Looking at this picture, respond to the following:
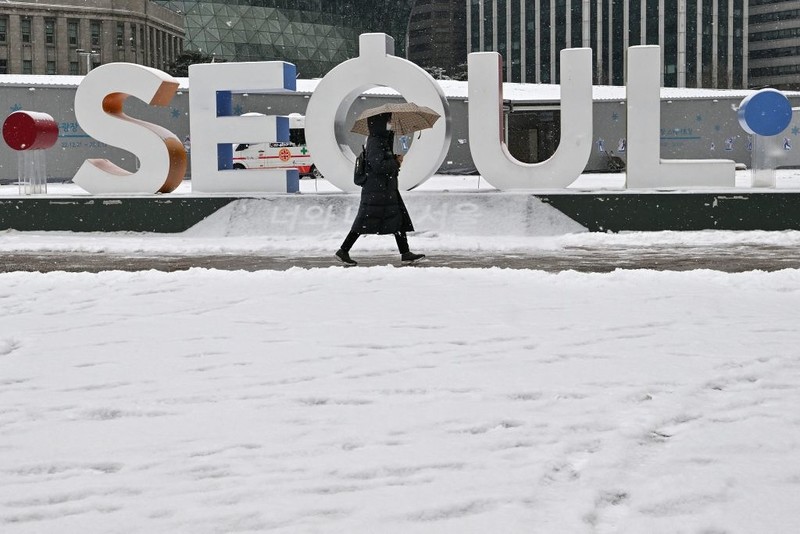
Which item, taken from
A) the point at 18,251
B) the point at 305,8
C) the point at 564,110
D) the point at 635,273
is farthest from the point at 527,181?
the point at 305,8

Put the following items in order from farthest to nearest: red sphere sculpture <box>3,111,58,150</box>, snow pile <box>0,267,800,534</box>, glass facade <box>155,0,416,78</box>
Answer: glass facade <box>155,0,416,78</box> < red sphere sculpture <box>3,111,58,150</box> < snow pile <box>0,267,800,534</box>

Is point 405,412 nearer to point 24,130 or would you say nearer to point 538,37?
point 24,130

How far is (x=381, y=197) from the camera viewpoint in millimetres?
11023

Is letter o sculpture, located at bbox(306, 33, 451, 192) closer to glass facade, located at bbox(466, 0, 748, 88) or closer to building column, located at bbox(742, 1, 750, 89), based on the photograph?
glass facade, located at bbox(466, 0, 748, 88)

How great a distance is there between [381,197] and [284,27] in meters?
73.8

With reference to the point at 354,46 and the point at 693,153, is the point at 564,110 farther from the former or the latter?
the point at 354,46

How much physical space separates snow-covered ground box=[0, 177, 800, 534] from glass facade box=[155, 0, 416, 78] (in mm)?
72976

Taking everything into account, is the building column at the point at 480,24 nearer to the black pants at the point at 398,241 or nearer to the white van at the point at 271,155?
the white van at the point at 271,155

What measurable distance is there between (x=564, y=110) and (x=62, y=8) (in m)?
74.1

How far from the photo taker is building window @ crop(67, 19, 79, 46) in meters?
81.4

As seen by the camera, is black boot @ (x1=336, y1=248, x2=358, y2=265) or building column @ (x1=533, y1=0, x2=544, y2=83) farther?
building column @ (x1=533, y1=0, x2=544, y2=83)

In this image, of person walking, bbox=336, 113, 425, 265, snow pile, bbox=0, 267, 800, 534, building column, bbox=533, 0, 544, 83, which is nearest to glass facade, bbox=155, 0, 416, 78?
building column, bbox=533, 0, 544, 83

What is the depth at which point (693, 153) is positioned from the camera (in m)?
36.3

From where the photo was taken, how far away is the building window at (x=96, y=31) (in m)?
82.1
